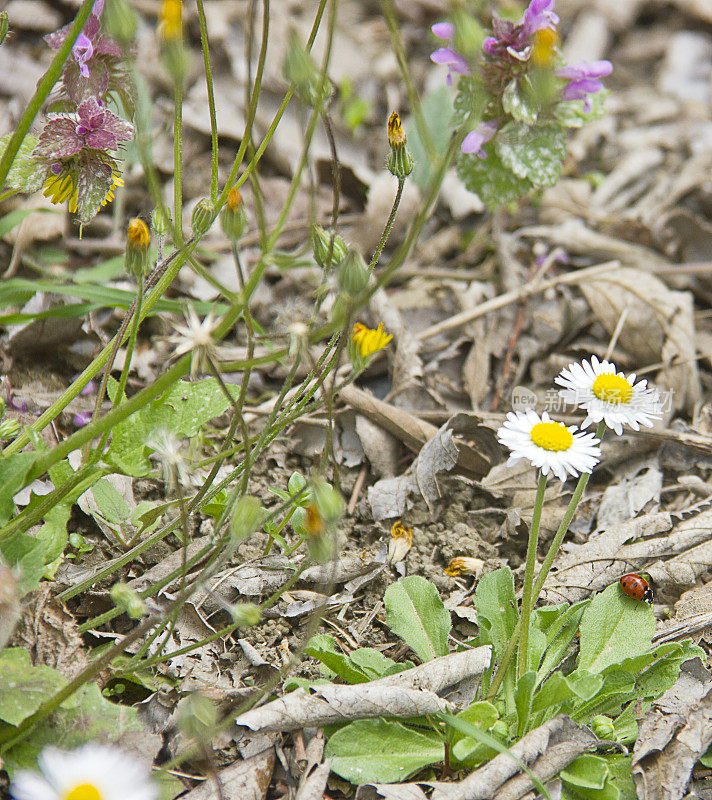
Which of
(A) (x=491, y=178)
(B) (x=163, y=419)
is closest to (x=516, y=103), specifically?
(A) (x=491, y=178)

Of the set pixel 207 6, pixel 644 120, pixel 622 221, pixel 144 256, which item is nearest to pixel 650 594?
pixel 144 256

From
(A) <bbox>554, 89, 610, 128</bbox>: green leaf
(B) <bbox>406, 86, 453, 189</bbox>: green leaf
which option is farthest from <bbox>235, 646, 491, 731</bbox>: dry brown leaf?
(B) <bbox>406, 86, 453, 189</bbox>: green leaf

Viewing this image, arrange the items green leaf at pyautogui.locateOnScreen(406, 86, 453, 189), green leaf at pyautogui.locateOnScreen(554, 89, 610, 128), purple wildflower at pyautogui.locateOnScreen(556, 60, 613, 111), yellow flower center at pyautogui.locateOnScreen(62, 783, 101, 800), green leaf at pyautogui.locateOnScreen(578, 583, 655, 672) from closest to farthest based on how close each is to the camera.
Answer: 1. yellow flower center at pyautogui.locateOnScreen(62, 783, 101, 800)
2. green leaf at pyautogui.locateOnScreen(578, 583, 655, 672)
3. purple wildflower at pyautogui.locateOnScreen(556, 60, 613, 111)
4. green leaf at pyautogui.locateOnScreen(554, 89, 610, 128)
5. green leaf at pyautogui.locateOnScreen(406, 86, 453, 189)

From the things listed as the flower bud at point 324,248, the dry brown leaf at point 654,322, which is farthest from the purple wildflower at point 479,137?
the flower bud at point 324,248

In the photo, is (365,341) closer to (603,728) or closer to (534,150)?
(603,728)

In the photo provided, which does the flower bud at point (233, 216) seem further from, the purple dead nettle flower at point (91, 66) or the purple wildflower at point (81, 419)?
the purple wildflower at point (81, 419)

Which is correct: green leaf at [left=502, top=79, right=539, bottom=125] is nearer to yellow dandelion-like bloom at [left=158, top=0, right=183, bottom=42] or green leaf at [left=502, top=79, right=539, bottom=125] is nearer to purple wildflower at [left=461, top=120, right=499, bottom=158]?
purple wildflower at [left=461, top=120, right=499, bottom=158]
